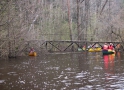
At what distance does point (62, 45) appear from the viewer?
3884cm

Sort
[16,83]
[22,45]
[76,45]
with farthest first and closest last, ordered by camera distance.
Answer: [76,45] → [22,45] → [16,83]

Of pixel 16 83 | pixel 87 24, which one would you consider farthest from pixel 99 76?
pixel 87 24

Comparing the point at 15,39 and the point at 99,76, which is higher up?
the point at 15,39

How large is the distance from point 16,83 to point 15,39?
1375 centimetres

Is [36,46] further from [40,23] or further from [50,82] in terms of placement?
[50,82]

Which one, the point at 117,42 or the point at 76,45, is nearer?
the point at 117,42

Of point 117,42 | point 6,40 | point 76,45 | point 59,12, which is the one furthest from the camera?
point 59,12

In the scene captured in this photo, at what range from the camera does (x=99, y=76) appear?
1381cm

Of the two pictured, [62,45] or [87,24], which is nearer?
[62,45]

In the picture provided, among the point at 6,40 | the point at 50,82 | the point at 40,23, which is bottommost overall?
the point at 50,82

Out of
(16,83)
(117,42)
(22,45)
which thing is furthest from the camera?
(117,42)

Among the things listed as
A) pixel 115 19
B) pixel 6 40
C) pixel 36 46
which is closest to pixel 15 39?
pixel 6 40

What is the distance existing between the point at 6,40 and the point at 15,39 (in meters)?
1.58

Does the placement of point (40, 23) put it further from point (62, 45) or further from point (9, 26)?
point (9, 26)
